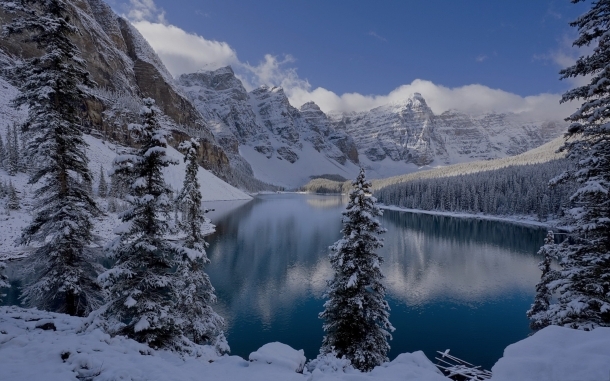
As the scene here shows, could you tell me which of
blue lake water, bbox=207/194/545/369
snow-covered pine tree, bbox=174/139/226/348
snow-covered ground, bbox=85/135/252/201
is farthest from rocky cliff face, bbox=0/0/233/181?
snow-covered pine tree, bbox=174/139/226/348

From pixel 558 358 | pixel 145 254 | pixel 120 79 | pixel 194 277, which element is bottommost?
pixel 194 277

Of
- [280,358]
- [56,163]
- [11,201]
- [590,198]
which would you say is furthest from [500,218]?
[11,201]

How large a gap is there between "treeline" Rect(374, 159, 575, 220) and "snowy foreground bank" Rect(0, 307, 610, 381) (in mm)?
96393

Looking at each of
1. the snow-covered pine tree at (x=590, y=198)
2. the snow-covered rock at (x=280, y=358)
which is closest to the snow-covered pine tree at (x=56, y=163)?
the snow-covered rock at (x=280, y=358)

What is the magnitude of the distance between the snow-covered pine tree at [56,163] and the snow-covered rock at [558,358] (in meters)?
14.4

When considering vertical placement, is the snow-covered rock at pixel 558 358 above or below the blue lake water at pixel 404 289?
above

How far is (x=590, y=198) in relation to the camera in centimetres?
995

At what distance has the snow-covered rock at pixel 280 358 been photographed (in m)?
8.31

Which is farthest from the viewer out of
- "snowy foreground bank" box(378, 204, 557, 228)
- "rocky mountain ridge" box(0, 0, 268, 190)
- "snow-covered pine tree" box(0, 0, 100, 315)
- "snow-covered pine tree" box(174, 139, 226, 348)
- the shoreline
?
"rocky mountain ridge" box(0, 0, 268, 190)

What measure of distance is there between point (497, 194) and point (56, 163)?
397 ft

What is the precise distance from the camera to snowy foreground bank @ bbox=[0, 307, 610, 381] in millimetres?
5102

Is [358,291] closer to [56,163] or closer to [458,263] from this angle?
[56,163]

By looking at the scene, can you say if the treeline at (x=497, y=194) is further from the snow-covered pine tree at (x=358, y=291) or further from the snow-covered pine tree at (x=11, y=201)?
the snow-covered pine tree at (x=11, y=201)

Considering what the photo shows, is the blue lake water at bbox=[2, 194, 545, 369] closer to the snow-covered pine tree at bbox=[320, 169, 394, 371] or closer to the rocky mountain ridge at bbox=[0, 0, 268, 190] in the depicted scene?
the snow-covered pine tree at bbox=[320, 169, 394, 371]
